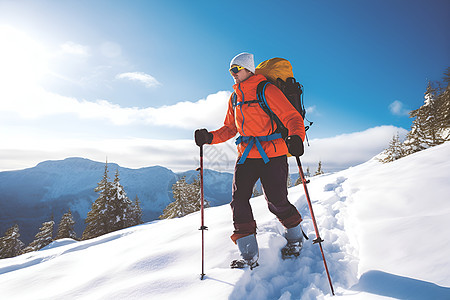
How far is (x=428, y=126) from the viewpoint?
1745 cm

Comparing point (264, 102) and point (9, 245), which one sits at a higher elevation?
point (264, 102)

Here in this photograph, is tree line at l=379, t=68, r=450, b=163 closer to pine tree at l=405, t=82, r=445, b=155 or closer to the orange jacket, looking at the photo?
pine tree at l=405, t=82, r=445, b=155

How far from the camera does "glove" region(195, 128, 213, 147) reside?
10.9 ft

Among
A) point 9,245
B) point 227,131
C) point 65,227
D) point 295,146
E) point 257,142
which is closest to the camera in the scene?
point 295,146

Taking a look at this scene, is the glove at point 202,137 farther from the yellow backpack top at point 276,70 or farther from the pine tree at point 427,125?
the pine tree at point 427,125

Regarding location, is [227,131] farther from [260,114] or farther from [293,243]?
[293,243]

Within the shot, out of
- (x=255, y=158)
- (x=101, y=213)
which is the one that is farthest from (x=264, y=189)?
(x=101, y=213)

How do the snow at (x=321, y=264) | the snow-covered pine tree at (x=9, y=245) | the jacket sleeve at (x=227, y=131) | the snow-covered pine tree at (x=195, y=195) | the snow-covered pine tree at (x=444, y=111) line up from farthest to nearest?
the snow-covered pine tree at (x=9, y=245), the snow-covered pine tree at (x=195, y=195), the snow-covered pine tree at (x=444, y=111), the jacket sleeve at (x=227, y=131), the snow at (x=321, y=264)

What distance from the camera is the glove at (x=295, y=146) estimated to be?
2335 mm

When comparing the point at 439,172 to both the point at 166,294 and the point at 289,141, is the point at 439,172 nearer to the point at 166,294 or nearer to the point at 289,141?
the point at 289,141

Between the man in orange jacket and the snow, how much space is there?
42 centimetres

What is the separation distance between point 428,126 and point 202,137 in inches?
888

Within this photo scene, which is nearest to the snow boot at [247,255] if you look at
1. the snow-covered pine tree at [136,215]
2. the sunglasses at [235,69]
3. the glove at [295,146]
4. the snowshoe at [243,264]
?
the snowshoe at [243,264]

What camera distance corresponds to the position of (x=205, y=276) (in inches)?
101
